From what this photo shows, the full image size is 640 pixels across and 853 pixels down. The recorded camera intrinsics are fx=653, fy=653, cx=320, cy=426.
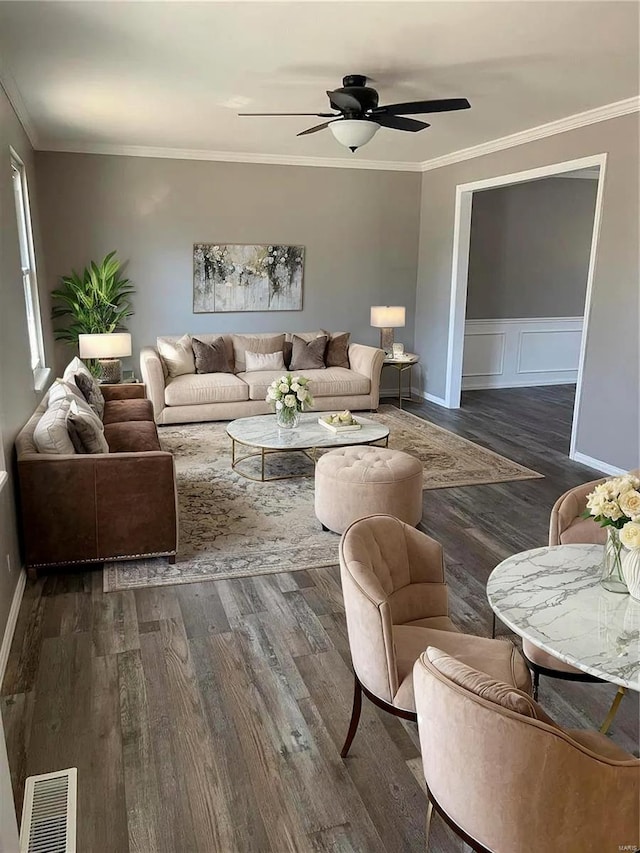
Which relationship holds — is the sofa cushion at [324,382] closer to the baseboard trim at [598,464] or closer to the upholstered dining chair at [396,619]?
the baseboard trim at [598,464]

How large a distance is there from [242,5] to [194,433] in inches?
157

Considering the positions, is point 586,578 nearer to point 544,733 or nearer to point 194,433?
point 544,733

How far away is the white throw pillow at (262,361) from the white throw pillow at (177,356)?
1.91 ft

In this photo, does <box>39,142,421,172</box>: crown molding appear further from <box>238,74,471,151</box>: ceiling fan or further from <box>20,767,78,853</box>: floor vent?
<box>20,767,78,853</box>: floor vent

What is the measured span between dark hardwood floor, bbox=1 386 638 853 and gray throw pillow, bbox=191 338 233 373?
361cm

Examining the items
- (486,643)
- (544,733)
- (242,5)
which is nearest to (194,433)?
(242,5)

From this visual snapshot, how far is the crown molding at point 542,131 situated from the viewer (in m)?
4.76

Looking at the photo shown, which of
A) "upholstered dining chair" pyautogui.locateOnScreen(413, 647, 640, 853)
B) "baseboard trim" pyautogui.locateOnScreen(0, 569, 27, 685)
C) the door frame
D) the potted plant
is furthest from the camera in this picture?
the potted plant

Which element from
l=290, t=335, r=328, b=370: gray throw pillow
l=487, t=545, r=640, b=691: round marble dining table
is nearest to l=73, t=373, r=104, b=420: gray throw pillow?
l=290, t=335, r=328, b=370: gray throw pillow

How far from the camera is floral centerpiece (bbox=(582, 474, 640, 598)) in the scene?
6.19 ft

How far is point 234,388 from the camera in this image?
6582 mm

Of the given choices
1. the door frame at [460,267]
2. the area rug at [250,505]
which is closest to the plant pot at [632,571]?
the area rug at [250,505]

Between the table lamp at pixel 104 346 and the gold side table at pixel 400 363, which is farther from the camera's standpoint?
the gold side table at pixel 400 363

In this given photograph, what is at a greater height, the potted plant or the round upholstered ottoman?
the potted plant
